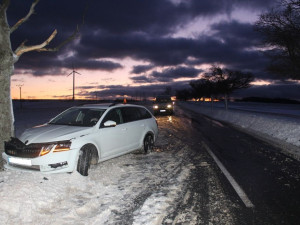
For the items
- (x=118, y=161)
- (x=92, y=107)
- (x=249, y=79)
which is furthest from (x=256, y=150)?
(x=249, y=79)

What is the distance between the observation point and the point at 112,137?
6.60 metres

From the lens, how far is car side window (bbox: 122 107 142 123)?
24.7ft

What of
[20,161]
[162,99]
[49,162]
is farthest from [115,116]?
[162,99]

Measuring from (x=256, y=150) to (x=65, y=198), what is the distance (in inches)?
279

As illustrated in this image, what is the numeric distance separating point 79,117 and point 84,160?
1.94 metres

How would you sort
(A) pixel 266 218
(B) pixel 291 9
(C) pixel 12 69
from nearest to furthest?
(A) pixel 266 218
(C) pixel 12 69
(B) pixel 291 9

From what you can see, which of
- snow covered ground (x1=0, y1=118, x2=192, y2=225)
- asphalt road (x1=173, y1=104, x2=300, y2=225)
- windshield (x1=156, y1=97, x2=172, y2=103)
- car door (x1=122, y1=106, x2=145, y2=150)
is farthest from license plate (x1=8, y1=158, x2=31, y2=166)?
windshield (x1=156, y1=97, x2=172, y2=103)

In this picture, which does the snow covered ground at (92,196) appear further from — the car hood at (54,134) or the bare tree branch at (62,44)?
the bare tree branch at (62,44)

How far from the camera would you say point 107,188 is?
16.6 feet

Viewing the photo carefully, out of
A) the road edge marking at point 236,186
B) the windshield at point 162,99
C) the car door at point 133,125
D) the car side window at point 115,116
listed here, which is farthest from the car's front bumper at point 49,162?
the windshield at point 162,99

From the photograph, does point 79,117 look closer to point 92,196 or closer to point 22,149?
point 22,149

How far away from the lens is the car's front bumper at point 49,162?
16.6 feet

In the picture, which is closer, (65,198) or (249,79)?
(65,198)

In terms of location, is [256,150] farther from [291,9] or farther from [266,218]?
[291,9]
